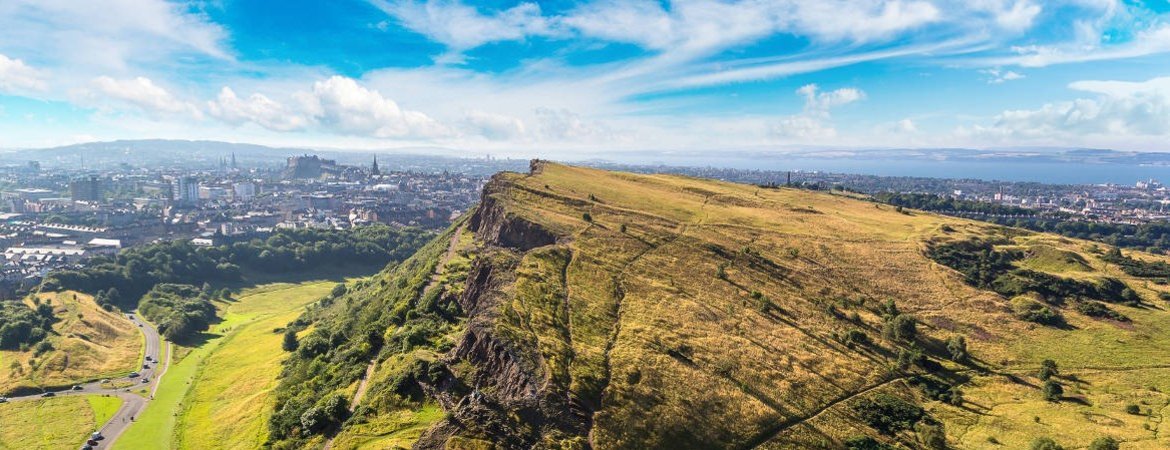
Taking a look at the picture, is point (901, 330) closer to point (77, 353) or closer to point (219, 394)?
point (219, 394)

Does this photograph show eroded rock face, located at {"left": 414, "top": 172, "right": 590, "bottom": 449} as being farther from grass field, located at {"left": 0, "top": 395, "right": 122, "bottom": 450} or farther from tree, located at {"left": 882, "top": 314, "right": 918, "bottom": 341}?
grass field, located at {"left": 0, "top": 395, "right": 122, "bottom": 450}

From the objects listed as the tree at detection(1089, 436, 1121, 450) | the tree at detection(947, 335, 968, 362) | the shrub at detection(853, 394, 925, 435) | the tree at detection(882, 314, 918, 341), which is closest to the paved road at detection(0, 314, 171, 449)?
the shrub at detection(853, 394, 925, 435)

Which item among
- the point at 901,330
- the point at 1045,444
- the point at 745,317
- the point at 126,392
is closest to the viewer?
the point at 1045,444

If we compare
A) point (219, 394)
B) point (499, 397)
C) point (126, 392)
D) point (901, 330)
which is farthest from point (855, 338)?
point (126, 392)

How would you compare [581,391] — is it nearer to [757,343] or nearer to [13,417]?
[757,343]

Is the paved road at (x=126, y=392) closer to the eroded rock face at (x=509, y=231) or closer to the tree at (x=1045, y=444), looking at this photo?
the eroded rock face at (x=509, y=231)
